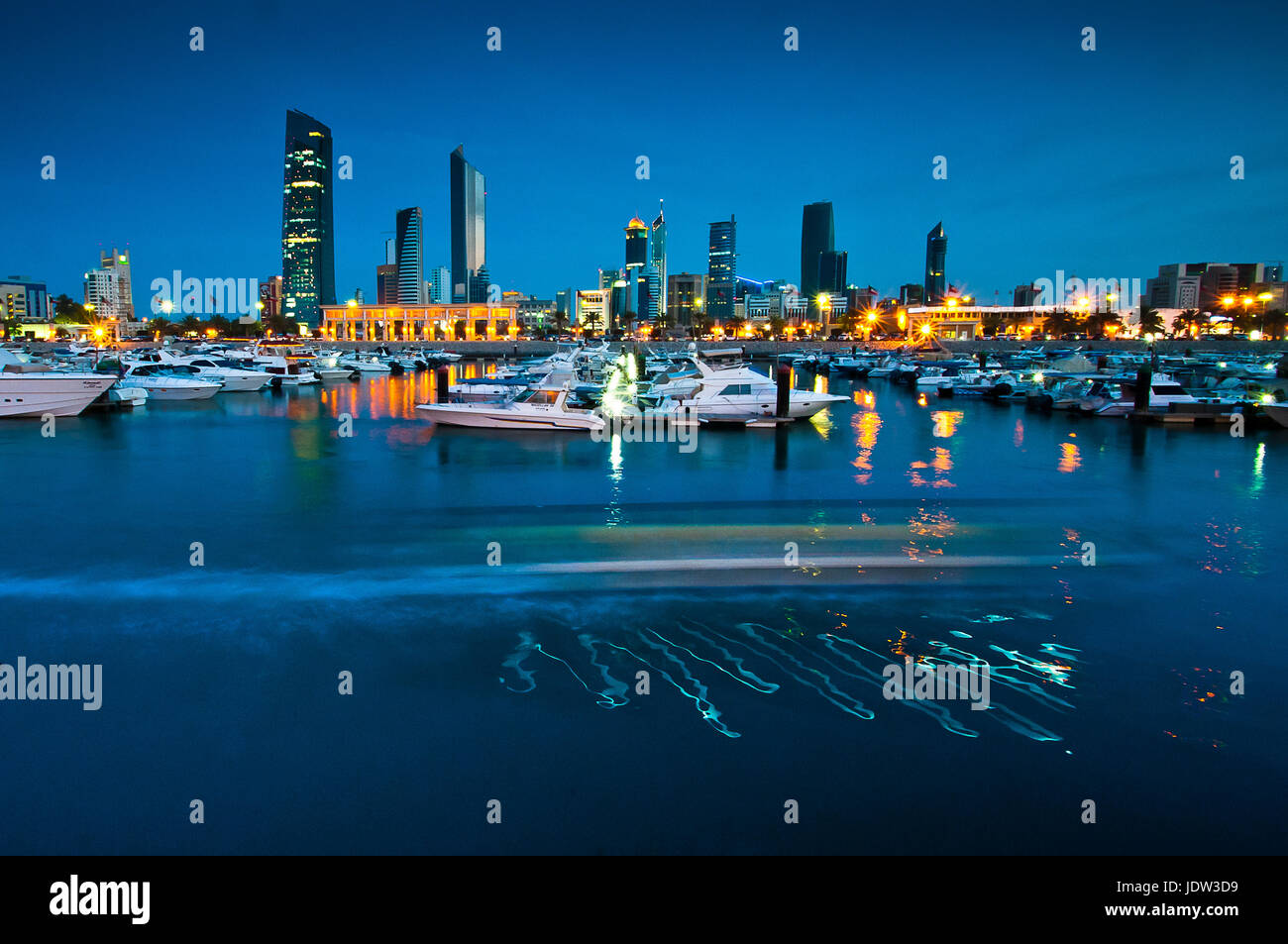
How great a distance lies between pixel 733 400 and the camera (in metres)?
33.8

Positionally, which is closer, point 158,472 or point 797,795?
Answer: point 797,795

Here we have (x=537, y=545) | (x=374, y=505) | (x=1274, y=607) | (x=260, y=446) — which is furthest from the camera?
(x=260, y=446)

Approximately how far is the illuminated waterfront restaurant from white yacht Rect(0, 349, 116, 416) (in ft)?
429

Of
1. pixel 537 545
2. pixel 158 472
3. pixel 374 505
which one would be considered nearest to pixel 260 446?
pixel 158 472

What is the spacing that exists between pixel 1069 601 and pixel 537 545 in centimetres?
829

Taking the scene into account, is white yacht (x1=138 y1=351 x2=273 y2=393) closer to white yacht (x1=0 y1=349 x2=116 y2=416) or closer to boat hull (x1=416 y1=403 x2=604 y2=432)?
white yacht (x1=0 y1=349 x2=116 y2=416)

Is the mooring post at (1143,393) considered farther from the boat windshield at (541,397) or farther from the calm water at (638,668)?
the boat windshield at (541,397)

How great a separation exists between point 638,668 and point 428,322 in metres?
174

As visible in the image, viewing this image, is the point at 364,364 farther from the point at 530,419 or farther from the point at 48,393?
the point at 530,419

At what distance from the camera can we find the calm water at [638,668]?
6.59m

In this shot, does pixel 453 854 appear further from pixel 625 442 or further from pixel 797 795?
pixel 625 442

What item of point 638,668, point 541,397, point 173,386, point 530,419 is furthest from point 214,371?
point 638,668
